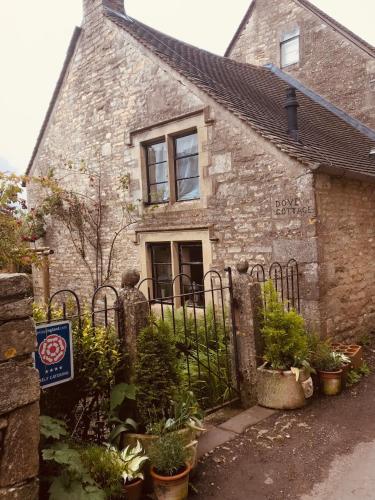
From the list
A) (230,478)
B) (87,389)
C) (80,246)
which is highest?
(80,246)

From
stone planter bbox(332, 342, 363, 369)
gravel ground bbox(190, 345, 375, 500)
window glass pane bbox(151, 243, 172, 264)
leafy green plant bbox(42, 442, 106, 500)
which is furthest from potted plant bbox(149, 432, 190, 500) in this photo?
window glass pane bbox(151, 243, 172, 264)

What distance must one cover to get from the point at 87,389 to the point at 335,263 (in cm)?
482

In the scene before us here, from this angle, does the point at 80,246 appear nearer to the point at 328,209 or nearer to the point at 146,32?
the point at 146,32

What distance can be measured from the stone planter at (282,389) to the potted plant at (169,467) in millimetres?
1785

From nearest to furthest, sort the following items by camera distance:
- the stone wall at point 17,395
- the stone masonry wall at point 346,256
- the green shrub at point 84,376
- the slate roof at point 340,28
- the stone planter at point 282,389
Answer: the stone wall at point 17,395, the green shrub at point 84,376, the stone planter at point 282,389, the stone masonry wall at point 346,256, the slate roof at point 340,28

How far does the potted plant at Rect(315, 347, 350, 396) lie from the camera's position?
5031mm

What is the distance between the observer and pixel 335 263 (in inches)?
263

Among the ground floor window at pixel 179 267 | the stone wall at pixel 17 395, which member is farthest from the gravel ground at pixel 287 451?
the ground floor window at pixel 179 267

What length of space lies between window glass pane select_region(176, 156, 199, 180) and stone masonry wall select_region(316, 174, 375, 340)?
107 inches

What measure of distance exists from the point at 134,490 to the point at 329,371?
302 centimetres

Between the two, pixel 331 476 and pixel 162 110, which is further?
pixel 162 110

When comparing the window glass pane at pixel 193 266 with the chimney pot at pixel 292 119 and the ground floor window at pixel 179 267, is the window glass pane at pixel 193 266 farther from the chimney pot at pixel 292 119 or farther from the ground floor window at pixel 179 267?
the chimney pot at pixel 292 119

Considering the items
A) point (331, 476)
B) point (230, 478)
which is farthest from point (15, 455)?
point (331, 476)

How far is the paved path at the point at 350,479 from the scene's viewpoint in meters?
3.10
